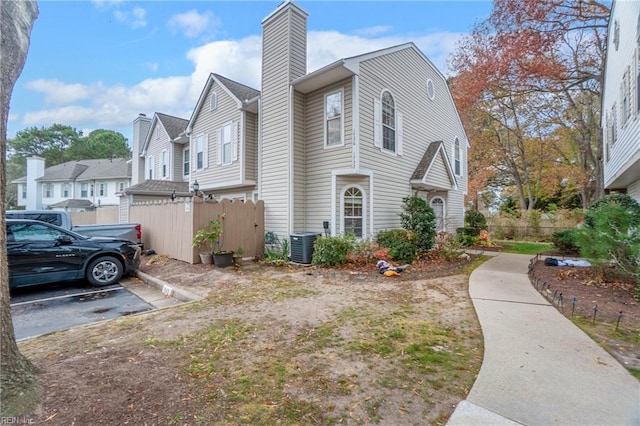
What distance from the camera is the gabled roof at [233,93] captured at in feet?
38.6

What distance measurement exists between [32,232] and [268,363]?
6.66 meters

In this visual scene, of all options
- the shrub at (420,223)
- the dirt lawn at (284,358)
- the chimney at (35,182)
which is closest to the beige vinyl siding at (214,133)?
the shrub at (420,223)

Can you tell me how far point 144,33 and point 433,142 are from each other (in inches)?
441

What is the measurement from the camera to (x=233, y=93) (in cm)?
1242

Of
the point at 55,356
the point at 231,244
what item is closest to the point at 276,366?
the point at 55,356

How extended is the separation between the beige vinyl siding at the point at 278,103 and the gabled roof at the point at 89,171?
2599 centimetres

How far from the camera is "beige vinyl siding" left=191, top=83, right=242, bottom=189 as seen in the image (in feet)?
41.0

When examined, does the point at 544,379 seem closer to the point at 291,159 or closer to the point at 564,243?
the point at 291,159

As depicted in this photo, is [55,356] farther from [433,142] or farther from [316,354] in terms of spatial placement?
[433,142]

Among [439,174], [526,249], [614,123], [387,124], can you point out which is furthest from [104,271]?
[614,123]

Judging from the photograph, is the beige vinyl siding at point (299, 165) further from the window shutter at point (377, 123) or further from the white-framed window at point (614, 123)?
the white-framed window at point (614, 123)

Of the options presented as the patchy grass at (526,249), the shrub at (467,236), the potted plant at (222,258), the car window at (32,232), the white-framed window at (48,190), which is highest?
the white-framed window at (48,190)

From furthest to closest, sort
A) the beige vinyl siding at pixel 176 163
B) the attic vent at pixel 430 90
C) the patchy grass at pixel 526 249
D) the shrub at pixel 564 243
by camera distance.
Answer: the beige vinyl siding at pixel 176 163 < the attic vent at pixel 430 90 < the patchy grass at pixel 526 249 < the shrub at pixel 564 243

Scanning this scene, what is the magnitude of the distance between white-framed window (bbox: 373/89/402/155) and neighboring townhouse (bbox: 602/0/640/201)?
595cm
